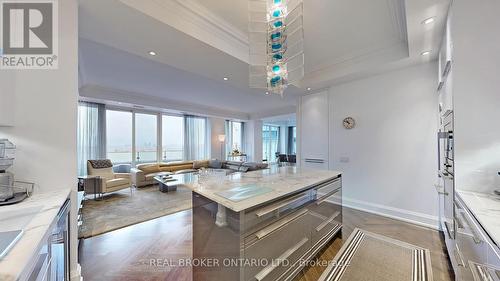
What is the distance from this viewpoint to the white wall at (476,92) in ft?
5.18

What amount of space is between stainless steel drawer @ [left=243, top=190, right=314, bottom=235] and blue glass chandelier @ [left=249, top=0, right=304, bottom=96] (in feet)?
4.21

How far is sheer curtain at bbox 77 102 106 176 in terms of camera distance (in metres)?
5.47

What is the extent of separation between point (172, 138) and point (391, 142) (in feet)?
23.9

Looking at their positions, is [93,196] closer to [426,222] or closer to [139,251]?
[139,251]

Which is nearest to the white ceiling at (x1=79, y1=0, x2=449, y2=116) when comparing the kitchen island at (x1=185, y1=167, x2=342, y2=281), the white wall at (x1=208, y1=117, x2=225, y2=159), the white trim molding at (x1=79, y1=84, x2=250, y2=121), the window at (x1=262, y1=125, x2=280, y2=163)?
the white trim molding at (x1=79, y1=84, x2=250, y2=121)

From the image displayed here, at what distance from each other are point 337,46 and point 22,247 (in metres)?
3.89

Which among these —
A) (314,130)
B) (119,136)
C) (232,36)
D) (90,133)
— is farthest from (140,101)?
(314,130)

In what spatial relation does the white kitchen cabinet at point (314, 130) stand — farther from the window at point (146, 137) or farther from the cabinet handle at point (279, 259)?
the window at point (146, 137)

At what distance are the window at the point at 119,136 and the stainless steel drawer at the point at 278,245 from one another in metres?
6.65

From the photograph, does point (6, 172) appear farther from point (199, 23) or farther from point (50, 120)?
point (199, 23)

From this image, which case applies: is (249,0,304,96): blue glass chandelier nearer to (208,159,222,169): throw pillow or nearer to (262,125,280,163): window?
(208,159,222,169): throw pillow

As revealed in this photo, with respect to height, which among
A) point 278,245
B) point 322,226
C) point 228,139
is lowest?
point 322,226

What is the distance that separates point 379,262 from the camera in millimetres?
2074

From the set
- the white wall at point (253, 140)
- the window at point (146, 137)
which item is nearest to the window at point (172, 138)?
the window at point (146, 137)
